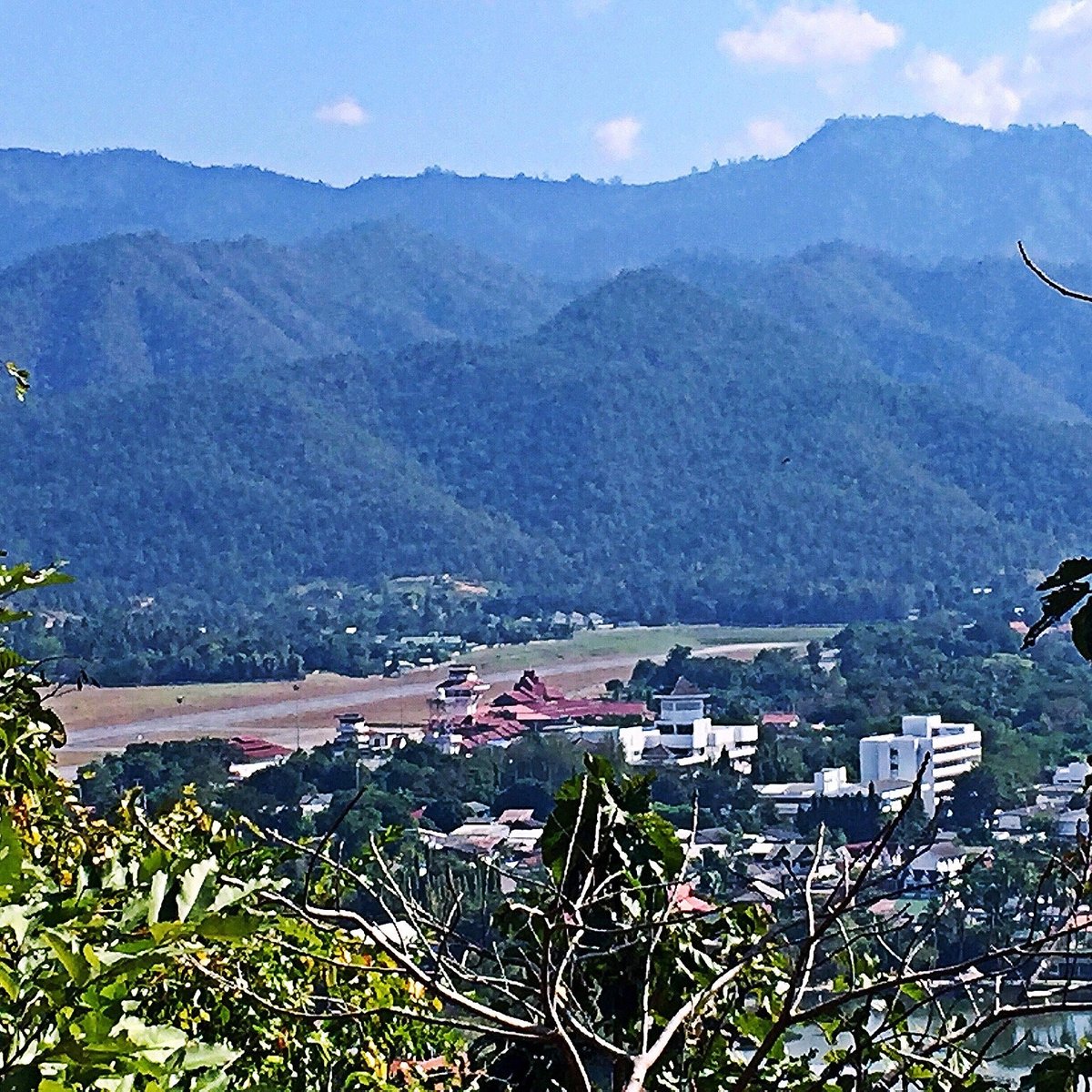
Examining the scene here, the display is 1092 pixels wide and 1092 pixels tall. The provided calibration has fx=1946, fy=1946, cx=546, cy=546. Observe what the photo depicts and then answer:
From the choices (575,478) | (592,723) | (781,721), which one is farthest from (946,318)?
(592,723)

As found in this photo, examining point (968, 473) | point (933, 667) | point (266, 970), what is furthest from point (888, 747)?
point (968, 473)

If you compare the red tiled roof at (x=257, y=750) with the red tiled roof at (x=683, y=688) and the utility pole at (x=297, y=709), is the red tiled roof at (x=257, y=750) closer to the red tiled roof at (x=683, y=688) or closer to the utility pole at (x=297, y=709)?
the utility pole at (x=297, y=709)

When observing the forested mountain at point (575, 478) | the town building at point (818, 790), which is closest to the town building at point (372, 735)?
the town building at point (818, 790)

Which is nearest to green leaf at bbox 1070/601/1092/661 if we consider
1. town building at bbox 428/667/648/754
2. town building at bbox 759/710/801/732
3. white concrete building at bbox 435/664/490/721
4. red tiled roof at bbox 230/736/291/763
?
red tiled roof at bbox 230/736/291/763

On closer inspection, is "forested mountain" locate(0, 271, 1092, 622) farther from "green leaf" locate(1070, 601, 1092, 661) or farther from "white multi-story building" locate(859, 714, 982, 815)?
"green leaf" locate(1070, 601, 1092, 661)

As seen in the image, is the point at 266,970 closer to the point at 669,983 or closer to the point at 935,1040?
the point at 669,983
